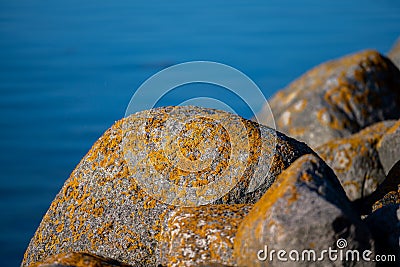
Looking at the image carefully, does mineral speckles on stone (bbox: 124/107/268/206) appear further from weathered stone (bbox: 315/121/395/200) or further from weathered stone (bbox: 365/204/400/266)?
weathered stone (bbox: 315/121/395/200)

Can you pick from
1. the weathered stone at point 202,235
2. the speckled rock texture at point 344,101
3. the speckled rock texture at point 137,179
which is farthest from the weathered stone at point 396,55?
the weathered stone at point 202,235

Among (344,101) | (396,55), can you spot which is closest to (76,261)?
(344,101)

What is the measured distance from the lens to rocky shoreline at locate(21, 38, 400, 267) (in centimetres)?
413

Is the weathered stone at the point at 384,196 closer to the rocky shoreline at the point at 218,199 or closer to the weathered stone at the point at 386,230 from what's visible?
the rocky shoreline at the point at 218,199

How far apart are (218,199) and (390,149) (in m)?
2.71

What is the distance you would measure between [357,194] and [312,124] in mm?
3270

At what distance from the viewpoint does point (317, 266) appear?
4145mm

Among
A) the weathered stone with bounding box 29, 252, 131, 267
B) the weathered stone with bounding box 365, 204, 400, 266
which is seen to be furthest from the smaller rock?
the weathered stone with bounding box 29, 252, 131, 267

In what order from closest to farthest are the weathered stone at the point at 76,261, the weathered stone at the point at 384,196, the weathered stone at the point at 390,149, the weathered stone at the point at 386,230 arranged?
the weathered stone at the point at 76,261, the weathered stone at the point at 386,230, the weathered stone at the point at 384,196, the weathered stone at the point at 390,149

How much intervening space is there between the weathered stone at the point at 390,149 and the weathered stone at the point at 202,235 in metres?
2.93

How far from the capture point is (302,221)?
4.04 m

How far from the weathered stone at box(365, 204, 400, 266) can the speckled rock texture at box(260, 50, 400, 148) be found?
5.82 meters

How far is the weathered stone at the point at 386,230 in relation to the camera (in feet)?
14.7

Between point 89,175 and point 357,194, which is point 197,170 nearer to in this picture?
point 89,175
